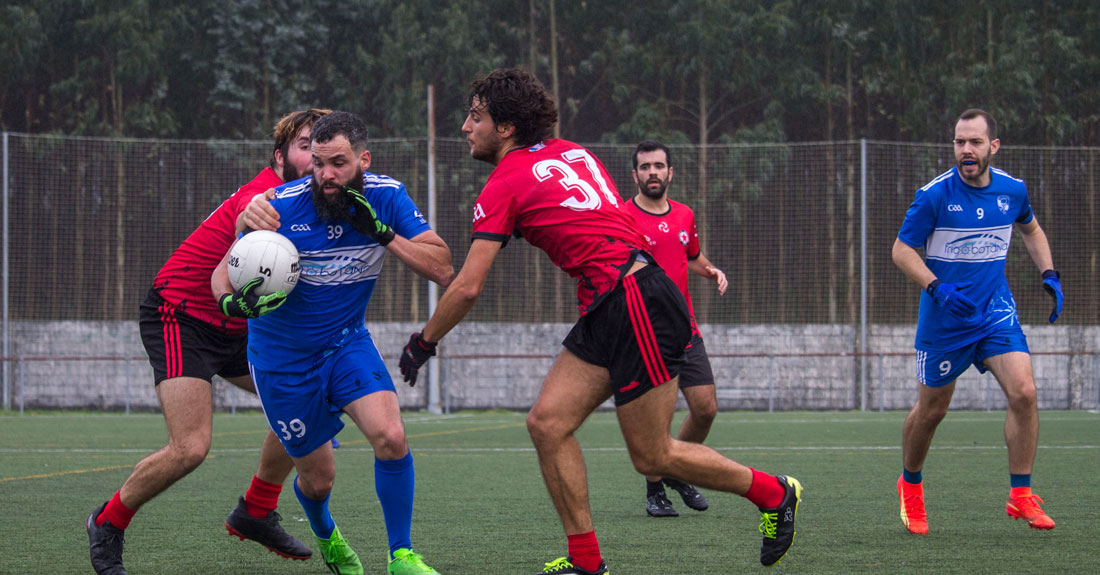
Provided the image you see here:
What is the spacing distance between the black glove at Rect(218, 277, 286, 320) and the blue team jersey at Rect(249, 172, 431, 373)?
0.28m

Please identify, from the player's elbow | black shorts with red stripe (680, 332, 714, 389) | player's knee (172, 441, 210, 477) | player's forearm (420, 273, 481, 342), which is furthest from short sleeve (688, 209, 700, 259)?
player's knee (172, 441, 210, 477)

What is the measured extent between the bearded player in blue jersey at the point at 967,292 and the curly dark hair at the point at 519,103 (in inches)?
100

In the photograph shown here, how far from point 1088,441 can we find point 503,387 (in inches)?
401

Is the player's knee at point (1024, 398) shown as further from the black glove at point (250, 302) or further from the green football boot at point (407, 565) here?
the black glove at point (250, 302)

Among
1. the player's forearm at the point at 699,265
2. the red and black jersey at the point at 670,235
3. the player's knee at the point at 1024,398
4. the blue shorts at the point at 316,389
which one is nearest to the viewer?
the blue shorts at the point at 316,389

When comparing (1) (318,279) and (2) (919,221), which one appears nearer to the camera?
(1) (318,279)

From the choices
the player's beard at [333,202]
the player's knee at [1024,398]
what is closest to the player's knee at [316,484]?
the player's beard at [333,202]

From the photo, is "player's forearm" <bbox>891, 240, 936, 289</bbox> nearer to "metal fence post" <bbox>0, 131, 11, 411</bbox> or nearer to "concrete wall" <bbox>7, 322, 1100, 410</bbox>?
"concrete wall" <bbox>7, 322, 1100, 410</bbox>

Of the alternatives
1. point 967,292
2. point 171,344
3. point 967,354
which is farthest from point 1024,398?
point 171,344

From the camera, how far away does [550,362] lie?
19.5 m

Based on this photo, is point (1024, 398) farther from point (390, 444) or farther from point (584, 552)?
point (390, 444)

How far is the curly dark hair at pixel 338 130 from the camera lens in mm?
4824

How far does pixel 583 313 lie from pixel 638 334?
290 millimetres

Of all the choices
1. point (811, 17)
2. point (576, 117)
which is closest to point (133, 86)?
point (576, 117)
